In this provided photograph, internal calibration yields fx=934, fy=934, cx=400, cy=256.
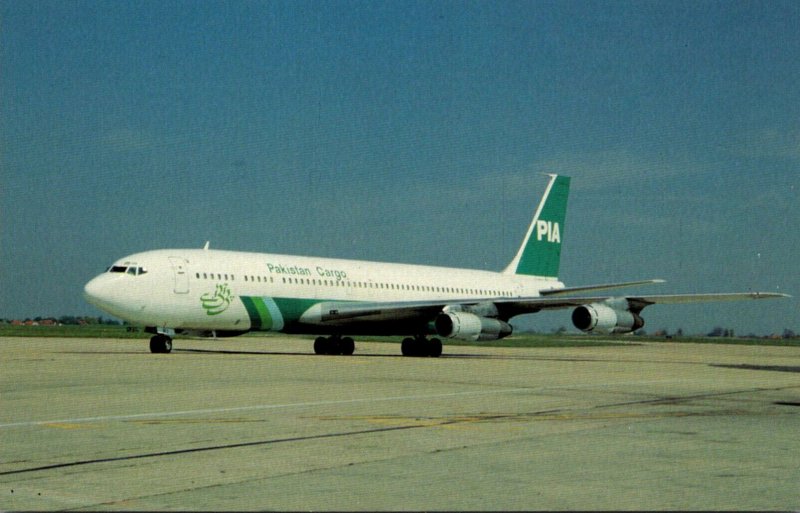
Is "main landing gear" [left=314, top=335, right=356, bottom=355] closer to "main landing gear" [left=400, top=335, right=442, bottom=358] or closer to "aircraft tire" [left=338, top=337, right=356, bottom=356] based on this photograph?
"aircraft tire" [left=338, top=337, right=356, bottom=356]

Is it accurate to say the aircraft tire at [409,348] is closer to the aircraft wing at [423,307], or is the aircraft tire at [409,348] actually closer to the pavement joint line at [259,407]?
the aircraft wing at [423,307]

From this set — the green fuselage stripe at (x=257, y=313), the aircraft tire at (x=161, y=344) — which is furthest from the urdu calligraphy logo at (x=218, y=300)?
the aircraft tire at (x=161, y=344)

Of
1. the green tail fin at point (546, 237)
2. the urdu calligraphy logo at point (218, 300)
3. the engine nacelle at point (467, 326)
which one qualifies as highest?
the green tail fin at point (546, 237)

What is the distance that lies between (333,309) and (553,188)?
16062mm

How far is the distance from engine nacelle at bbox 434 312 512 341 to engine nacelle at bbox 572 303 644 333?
9.49 feet

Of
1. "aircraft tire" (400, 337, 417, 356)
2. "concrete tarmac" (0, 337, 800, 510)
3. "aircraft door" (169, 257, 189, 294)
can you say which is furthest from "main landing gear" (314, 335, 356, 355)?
"concrete tarmac" (0, 337, 800, 510)

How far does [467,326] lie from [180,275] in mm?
10185

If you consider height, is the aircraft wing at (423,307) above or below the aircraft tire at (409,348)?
above

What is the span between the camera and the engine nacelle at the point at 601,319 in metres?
33.8

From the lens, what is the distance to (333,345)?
122 feet

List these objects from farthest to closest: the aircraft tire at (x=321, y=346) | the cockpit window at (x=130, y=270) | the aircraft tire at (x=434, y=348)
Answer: the aircraft tire at (x=434, y=348) < the aircraft tire at (x=321, y=346) < the cockpit window at (x=130, y=270)

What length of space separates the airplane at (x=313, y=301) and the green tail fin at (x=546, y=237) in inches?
245

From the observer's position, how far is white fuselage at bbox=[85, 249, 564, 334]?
3117cm

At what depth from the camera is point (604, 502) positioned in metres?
6.96
